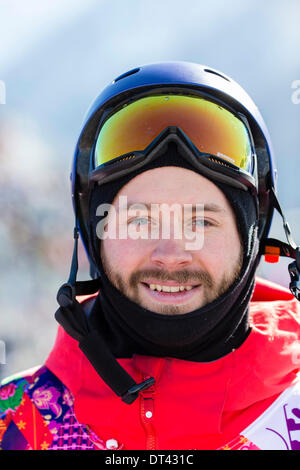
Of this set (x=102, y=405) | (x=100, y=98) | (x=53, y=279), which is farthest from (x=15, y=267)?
(x=102, y=405)

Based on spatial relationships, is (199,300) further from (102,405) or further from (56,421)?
(56,421)

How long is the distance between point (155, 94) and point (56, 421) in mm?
1492

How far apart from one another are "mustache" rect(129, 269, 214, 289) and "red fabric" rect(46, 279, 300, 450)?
1.03 ft

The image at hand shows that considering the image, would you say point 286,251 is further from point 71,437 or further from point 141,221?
point 71,437

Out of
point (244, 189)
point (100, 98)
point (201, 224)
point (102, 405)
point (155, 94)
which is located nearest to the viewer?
point (102, 405)

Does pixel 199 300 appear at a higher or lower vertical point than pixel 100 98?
lower

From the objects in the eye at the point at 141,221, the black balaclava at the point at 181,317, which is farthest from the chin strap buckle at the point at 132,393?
the eye at the point at 141,221

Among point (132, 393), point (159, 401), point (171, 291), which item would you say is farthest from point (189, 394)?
point (171, 291)

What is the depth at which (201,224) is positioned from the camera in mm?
1899

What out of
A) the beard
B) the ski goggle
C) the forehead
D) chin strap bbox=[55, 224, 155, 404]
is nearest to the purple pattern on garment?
chin strap bbox=[55, 224, 155, 404]

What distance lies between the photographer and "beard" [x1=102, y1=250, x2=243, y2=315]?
1.84 m

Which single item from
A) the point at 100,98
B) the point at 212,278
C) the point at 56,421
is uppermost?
the point at 100,98

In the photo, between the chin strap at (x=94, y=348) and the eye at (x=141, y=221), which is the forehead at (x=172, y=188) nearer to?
the eye at (x=141, y=221)

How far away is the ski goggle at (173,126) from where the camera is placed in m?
2.05
